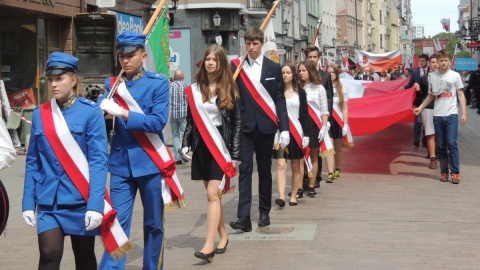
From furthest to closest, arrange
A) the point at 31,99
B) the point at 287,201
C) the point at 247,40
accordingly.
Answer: the point at 31,99, the point at 287,201, the point at 247,40

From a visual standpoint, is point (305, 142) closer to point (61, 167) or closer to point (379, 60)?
point (61, 167)

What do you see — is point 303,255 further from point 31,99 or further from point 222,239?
point 31,99

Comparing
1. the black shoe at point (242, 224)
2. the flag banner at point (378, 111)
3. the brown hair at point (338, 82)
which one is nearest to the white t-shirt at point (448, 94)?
the brown hair at point (338, 82)

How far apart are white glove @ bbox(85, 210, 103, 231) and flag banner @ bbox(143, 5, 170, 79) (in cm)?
224

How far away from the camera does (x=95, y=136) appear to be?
5414 mm

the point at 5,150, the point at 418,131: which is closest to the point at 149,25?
the point at 5,150

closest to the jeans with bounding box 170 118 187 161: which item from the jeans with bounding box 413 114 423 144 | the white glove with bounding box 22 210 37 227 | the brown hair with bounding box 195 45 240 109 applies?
the jeans with bounding box 413 114 423 144

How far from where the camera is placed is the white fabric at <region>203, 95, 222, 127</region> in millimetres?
7656

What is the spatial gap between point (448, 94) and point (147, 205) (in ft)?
24.6

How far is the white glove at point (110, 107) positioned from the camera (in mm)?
5992

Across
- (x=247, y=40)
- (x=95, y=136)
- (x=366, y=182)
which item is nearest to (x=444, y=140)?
(x=366, y=182)

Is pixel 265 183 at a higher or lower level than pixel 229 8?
lower

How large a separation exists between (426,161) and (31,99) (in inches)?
395

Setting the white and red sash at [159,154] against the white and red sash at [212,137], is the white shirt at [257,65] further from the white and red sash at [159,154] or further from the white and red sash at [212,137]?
the white and red sash at [159,154]
